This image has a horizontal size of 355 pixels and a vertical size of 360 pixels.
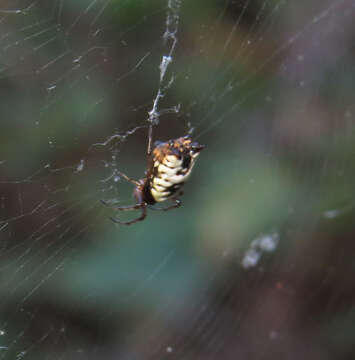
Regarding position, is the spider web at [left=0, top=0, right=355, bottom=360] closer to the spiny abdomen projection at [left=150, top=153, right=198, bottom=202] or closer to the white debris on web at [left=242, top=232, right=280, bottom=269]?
the white debris on web at [left=242, top=232, right=280, bottom=269]

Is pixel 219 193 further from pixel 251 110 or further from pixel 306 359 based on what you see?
pixel 306 359

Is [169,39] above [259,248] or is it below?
above

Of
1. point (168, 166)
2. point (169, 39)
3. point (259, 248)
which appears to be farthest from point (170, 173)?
point (259, 248)

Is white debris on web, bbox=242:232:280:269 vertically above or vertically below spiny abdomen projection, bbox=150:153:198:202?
below

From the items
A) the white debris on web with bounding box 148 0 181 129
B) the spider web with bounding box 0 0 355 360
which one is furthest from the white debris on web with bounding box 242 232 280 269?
the white debris on web with bounding box 148 0 181 129

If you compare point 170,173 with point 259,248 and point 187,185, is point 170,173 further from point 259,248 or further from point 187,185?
point 259,248

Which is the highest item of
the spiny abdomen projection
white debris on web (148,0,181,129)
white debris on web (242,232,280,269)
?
white debris on web (148,0,181,129)
